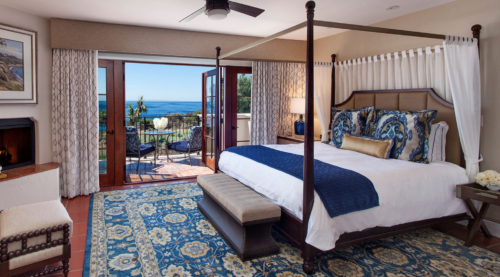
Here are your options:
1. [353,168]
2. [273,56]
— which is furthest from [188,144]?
[353,168]

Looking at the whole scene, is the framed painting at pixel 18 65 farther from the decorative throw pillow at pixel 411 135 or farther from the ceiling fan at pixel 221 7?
the decorative throw pillow at pixel 411 135

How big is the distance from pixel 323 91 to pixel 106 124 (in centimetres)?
349

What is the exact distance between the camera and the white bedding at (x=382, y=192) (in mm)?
2543

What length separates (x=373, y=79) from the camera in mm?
4699

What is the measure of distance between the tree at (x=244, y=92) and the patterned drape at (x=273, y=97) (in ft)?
0.61

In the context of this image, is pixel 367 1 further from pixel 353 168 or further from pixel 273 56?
pixel 273 56

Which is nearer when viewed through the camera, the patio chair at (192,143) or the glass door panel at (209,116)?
the glass door panel at (209,116)

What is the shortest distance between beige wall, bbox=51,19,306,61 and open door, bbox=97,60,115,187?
365 mm

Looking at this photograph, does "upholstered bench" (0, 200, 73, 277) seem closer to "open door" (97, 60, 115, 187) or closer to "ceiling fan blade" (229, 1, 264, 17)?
"ceiling fan blade" (229, 1, 264, 17)

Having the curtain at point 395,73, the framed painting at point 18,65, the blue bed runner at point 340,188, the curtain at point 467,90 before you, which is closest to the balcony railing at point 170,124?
the framed painting at point 18,65

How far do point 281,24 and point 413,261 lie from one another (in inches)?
141

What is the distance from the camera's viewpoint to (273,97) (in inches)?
238

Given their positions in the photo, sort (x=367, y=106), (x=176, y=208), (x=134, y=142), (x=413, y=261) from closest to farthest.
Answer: (x=413, y=261)
(x=176, y=208)
(x=367, y=106)
(x=134, y=142)

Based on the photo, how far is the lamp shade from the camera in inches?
226
